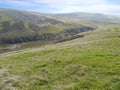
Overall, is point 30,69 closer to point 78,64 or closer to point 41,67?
point 41,67

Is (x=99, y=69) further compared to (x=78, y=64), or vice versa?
(x=78, y=64)

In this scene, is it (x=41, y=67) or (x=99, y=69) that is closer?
(x=99, y=69)

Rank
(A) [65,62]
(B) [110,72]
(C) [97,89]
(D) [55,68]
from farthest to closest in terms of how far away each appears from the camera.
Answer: (A) [65,62], (D) [55,68], (B) [110,72], (C) [97,89]

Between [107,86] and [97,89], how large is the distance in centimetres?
116

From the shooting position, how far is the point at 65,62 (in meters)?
32.8

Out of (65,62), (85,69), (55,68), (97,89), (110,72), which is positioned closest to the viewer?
(97,89)

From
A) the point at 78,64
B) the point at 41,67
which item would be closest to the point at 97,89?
the point at 78,64

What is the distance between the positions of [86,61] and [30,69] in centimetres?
754

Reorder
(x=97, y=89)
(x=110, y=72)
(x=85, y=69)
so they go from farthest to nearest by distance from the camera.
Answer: (x=85, y=69) → (x=110, y=72) → (x=97, y=89)

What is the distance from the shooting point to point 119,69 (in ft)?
87.5

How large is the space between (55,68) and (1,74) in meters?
6.74

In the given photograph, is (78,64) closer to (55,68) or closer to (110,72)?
(55,68)

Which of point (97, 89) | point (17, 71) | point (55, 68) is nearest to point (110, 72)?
point (97, 89)

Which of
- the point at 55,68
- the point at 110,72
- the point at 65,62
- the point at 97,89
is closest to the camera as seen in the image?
the point at 97,89
